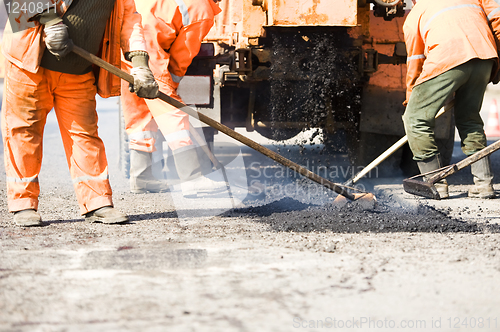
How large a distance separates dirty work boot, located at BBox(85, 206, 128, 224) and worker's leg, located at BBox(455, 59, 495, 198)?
2612mm

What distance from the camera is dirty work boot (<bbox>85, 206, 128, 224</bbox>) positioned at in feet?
10.5

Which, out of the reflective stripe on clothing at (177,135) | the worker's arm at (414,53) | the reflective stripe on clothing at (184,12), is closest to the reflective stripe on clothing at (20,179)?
the reflective stripe on clothing at (177,135)

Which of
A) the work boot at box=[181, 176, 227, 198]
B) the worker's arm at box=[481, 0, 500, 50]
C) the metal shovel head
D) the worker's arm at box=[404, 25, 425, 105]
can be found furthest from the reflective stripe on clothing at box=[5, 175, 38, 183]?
the worker's arm at box=[481, 0, 500, 50]

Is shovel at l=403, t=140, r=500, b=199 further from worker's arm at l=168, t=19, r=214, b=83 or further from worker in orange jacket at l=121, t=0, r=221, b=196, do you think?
worker's arm at l=168, t=19, r=214, b=83

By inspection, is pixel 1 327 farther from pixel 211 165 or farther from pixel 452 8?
pixel 452 8

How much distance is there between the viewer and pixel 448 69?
12.4ft

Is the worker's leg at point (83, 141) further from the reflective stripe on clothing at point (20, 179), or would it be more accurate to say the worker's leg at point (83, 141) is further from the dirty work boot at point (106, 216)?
the reflective stripe on clothing at point (20, 179)

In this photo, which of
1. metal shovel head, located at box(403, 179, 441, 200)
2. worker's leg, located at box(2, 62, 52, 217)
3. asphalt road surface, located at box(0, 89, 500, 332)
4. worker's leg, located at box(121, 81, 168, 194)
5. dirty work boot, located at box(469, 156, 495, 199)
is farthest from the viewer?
worker's leg, located at box(121, 81, 168, 194)

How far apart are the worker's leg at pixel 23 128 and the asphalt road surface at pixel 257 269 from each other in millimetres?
215

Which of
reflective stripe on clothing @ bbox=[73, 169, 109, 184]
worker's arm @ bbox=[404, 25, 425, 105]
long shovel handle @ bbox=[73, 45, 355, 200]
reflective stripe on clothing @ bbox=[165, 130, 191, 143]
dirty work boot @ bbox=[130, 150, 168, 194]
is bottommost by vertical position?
dirty work boot @ bbox=[130, 150, 168, 194]

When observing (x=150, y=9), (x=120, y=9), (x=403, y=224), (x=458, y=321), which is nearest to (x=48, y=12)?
(x=120, y=9)

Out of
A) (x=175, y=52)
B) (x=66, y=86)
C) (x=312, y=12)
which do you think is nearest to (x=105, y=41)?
(x=66, y=86)

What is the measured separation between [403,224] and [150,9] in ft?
7.79

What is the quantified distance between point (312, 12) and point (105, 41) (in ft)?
5.12
